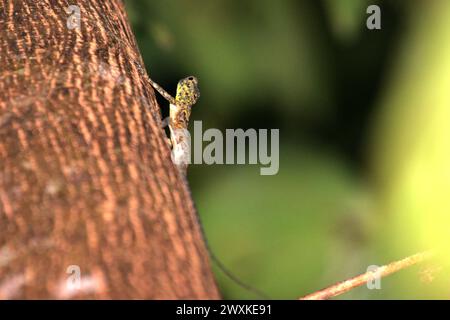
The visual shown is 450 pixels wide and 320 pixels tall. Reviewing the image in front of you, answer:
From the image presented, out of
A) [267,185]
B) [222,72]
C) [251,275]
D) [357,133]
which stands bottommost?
[251,275]

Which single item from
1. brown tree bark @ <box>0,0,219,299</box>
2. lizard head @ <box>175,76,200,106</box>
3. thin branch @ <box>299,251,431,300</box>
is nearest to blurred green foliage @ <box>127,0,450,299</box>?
lizard head @ <box>175,76,200,106</box>

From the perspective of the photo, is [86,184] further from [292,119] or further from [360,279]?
[292,119]

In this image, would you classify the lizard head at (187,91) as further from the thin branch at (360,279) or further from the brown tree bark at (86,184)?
the thin branch at (360,279)

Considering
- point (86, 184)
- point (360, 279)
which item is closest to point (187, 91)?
point (360, 279)

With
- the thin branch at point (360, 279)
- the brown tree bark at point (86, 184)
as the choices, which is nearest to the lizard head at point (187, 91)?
the brown tree bark at point (86, 184)

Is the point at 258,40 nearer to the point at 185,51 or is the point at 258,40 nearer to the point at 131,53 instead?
the point at 185,51

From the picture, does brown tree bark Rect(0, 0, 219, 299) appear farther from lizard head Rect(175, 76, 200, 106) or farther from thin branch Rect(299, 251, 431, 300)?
lizard head Rect(175, 76, 200, 106)

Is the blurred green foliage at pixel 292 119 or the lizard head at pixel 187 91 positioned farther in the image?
the blurred green foliage at pixel 292 119
